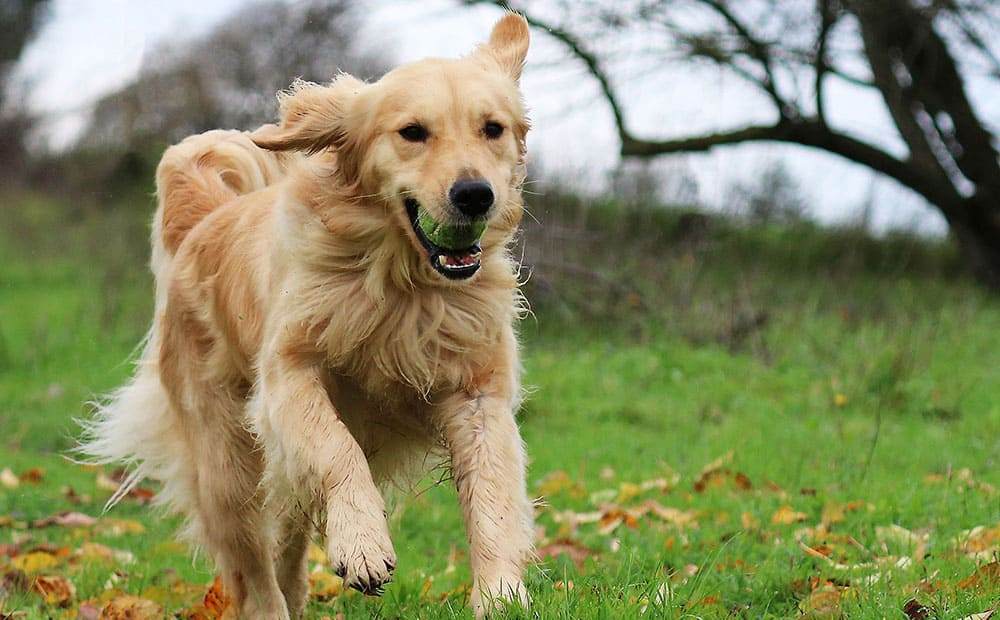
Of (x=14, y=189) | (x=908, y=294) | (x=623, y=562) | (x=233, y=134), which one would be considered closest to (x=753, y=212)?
(x=908, y=294)

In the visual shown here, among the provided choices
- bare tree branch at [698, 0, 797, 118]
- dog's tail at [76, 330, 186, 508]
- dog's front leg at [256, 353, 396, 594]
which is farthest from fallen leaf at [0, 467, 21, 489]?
bare tree branch at [698, 0, 797, 118]

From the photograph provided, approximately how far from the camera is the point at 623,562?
3.93 metres

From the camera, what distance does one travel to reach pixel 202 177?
5.07m

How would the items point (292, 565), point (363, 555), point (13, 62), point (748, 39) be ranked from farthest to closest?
point (13, 62) → point (748, 39) → point (292, 565) → point (363, 555)

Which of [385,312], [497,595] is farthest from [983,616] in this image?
[385,312]

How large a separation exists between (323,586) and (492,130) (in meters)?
2.45

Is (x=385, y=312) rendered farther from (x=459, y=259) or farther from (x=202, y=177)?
(x=202, y=177)

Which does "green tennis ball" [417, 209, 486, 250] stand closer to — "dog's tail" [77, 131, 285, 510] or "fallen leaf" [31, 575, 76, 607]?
"dog's tail" [77, 131, 285, 510]

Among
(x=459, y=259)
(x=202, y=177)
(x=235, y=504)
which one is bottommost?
(x=235, y=504)

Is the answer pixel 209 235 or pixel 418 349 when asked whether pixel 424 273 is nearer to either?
pixel 418 349

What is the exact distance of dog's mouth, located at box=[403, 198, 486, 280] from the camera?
3.51 m

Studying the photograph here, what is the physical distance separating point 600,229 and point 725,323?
2.11m

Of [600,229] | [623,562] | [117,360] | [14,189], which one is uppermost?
[623,562]

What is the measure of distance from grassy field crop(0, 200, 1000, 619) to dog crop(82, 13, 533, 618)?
0.38 m
